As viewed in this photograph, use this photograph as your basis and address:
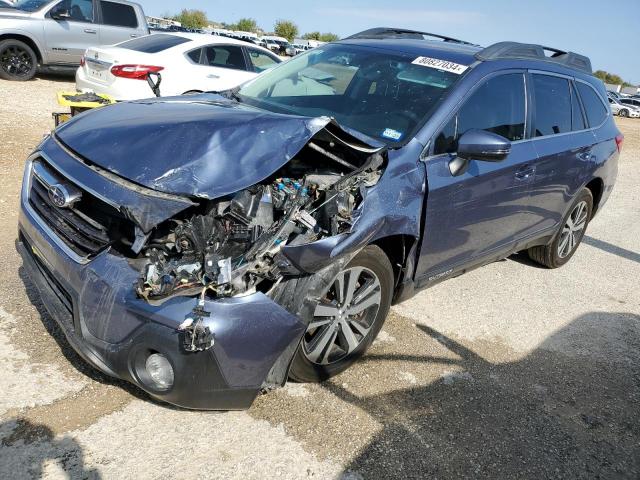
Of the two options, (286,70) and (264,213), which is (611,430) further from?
(286,70)

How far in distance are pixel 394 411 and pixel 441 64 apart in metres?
2.29

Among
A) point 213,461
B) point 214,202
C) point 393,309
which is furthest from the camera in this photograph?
point 393,309

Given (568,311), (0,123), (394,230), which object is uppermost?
(394,230)

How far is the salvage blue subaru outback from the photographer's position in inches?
101

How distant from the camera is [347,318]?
130 inches

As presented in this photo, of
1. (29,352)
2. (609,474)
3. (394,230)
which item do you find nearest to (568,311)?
(609,474)

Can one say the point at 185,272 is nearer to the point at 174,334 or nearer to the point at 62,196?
the point at 174,334

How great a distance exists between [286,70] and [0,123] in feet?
19.4

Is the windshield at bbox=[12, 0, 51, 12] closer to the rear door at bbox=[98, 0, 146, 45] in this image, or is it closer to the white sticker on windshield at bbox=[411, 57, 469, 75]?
the rear door at bbox=[98, 0, 146, 45]

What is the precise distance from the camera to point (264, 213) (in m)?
2.83

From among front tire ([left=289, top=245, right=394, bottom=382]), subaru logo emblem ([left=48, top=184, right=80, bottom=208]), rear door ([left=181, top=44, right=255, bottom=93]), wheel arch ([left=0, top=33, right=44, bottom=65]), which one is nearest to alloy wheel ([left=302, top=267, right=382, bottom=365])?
front tire ([left=289, top=245, right=394, bottom=382])

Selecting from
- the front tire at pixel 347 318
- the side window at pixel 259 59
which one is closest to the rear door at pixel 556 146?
the front tire at pixel 347 318

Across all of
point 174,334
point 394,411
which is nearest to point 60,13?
point 174,334

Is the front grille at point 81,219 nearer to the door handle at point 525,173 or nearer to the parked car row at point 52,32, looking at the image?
the door handle at point 525,173
